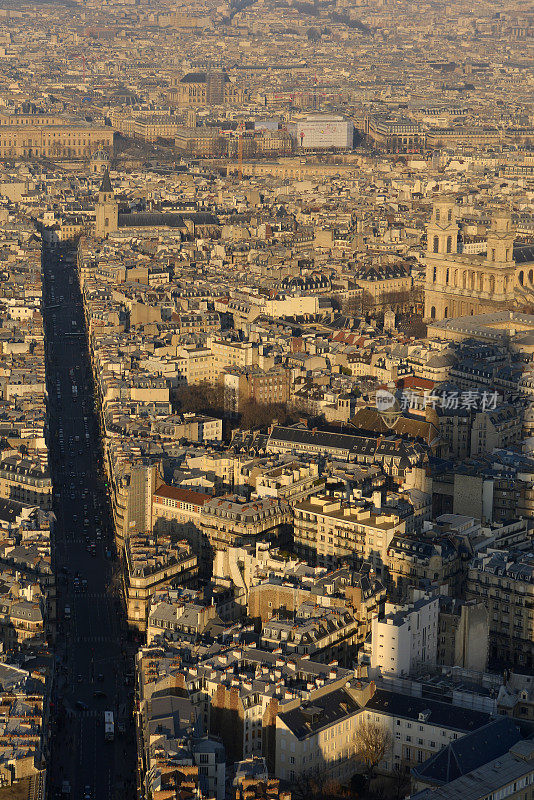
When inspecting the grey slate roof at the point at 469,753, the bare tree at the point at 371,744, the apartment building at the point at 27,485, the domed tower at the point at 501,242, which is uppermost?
the domed tower at the point at 501,242

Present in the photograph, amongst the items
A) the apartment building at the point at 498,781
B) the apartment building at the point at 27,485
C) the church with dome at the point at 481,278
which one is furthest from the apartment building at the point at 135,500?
the church with dome at the point at 481,278

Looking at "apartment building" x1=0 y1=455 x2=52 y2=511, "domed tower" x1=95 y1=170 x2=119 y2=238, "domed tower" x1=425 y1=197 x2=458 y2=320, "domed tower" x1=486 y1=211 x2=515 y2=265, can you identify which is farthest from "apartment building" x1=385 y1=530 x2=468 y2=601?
"domed tower" x1=95 y1=170 x2=119 y2=238

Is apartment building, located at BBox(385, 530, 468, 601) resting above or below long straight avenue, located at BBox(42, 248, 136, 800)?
above

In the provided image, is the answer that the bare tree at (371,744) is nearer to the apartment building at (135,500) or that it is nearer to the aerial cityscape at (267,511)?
the aerial cityscape at (267,511)

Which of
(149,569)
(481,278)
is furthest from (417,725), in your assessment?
(481,278)

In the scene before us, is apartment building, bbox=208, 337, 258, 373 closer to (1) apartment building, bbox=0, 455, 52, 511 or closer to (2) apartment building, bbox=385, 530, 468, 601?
(1) apartment building, bbox=0, 455, 52, 511
